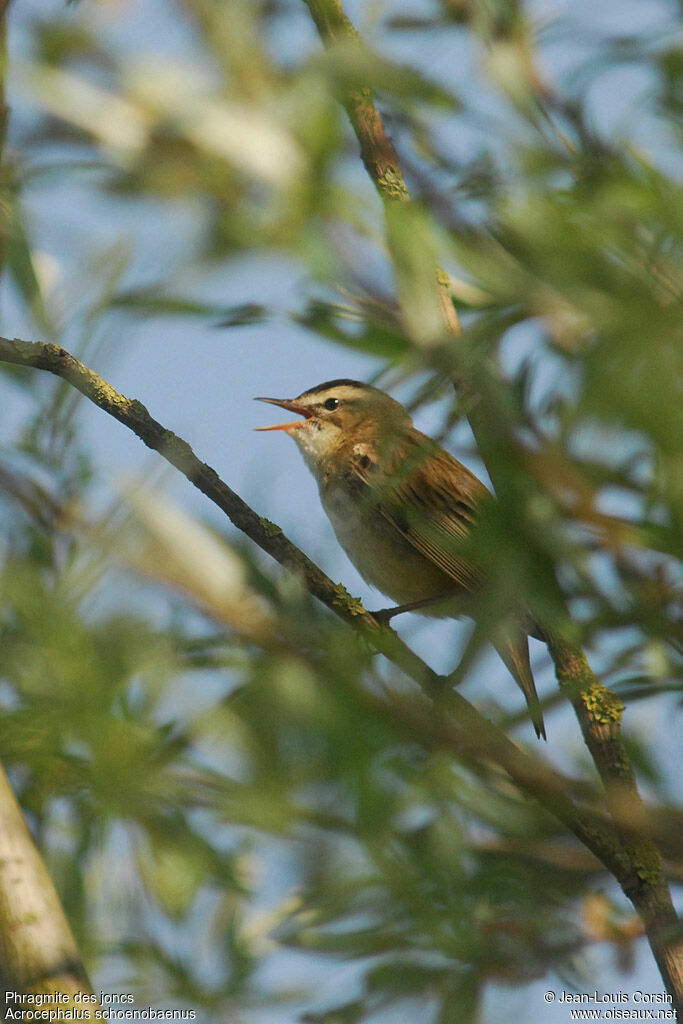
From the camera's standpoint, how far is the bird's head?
4410 millimetres

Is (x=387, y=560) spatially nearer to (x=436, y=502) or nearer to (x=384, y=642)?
(x=436, y=502)

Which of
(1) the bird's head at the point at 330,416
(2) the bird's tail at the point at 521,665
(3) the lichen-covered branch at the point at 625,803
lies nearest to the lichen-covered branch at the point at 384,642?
(3) the lichen-covered branch at the point at 625,803

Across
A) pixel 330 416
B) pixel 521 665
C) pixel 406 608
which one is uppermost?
pixel 330 416

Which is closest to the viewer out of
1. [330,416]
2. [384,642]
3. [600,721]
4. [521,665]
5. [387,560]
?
[384,642]

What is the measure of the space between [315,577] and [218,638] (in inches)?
38.2

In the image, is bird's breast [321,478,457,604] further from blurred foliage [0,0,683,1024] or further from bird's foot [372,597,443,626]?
blurred foliage [0,0,683,1024]

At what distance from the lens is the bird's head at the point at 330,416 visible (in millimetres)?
4410

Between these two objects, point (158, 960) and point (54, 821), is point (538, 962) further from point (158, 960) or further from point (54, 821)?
point (54, 821)

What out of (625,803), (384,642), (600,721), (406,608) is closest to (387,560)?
(406,608)

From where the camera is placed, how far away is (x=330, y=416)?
473 cm

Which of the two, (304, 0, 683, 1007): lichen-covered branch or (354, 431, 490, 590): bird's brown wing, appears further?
(354, 431, 490, 590): bird's brown wing

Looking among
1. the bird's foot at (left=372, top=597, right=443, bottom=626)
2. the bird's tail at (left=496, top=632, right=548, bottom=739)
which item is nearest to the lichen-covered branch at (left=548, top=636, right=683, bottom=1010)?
the bird's tail at (left=496, top=632, right=548, bottom=739)

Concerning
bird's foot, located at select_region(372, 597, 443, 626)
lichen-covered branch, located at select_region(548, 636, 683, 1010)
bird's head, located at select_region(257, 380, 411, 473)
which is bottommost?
lichen-covered branch, located at select_region(548, 636, 683, 1010)

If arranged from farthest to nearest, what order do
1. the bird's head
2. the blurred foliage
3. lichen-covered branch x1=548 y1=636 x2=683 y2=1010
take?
1. the bird's head
2. lichen-covered branch x1=548 y1=636 x2=683 y2=1010
3. the blurred foliage
